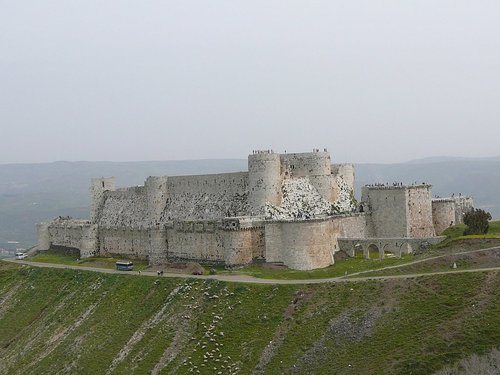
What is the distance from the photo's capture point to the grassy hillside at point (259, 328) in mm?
45250

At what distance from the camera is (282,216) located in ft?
234

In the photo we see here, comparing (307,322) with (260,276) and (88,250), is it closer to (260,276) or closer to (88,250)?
(260,276)

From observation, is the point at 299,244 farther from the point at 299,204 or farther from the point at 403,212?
the point at 403,212

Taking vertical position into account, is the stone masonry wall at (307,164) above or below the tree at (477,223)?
above

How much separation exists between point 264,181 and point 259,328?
2292 cm

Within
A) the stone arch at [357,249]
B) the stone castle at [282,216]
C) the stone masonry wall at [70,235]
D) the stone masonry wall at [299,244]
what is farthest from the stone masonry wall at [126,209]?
the stone arch at [357,249]

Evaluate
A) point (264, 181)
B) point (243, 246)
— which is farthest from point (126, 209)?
point (243, 246)

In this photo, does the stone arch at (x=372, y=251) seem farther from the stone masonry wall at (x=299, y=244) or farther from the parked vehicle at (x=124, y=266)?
the parked vehicle at (x=124, y=266)

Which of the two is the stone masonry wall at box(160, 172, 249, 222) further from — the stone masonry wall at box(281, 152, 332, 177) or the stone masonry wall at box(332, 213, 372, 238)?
the stone masonry wall at box(332, 213, 372, 238)

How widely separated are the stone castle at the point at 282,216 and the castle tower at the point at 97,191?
1047 cm

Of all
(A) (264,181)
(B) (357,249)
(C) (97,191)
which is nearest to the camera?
(A) (264,181)

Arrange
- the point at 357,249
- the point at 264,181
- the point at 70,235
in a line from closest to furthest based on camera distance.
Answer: the point at 264,181 → the point at 357,249 → the point at 70,235

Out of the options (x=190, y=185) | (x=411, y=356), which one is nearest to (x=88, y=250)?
(x=190, y=185)

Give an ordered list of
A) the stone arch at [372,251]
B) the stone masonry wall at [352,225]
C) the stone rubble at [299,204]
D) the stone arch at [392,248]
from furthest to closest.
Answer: the stone masonry wall at [352,225], the stone rubble at [299,204], the stone arch at [372,251], the stone arch at [392,248]
